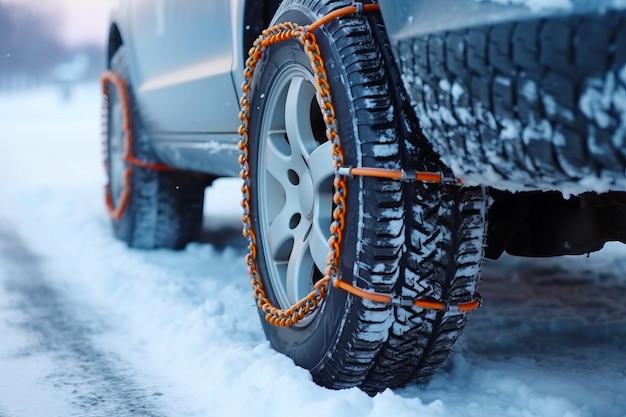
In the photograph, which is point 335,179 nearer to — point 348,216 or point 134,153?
point 348,216

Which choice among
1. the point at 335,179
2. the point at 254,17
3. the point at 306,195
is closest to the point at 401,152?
the point at 335,179

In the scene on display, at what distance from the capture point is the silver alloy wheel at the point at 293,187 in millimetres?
1784

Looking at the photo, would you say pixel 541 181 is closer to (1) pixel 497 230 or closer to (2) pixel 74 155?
(1) pixel 497 230

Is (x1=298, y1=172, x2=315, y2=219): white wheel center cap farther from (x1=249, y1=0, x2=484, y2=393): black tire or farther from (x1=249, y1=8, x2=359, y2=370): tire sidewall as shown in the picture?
(x1=249, y1=8, x2=359, y2=370): tire sidewall

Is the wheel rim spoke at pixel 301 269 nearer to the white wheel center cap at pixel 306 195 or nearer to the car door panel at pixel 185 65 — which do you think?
the white wheel center cap at pixel 306 195

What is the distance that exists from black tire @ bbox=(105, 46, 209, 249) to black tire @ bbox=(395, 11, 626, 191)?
239cm

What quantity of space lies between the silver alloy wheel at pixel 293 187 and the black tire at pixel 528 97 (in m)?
0.48

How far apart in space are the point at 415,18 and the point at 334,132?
364 millimetres

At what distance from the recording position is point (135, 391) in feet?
6.33

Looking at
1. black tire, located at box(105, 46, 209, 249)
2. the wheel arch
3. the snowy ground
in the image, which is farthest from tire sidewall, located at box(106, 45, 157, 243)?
the wheel arch

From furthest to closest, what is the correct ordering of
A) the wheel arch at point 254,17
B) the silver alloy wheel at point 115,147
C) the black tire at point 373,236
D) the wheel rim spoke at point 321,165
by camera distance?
the silver alloy wheel at point 115,147 < the wheel arch at point 254,17 < the wheel rim spoke at point 321,165 < the black tire at point 373,236

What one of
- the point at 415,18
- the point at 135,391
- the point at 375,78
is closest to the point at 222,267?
the point at 135,391

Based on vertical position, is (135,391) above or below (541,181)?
below

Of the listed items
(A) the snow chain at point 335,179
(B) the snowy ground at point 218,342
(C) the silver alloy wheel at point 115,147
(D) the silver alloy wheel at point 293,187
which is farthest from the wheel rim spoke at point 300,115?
(C) the silver alloy wheel at point 115,147
